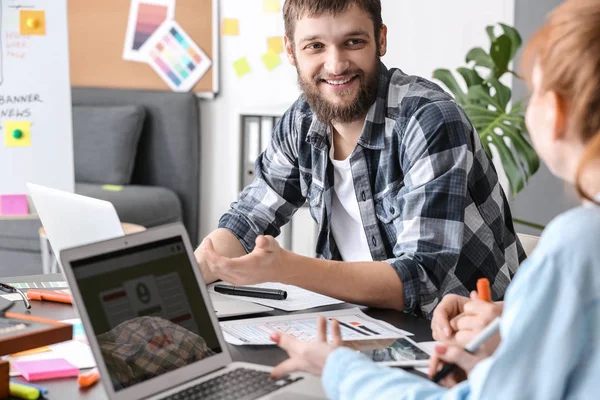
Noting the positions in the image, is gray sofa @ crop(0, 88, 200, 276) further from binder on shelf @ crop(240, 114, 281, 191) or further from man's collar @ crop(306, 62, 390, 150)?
man's collar @ crop(306, 62, 390, 150)

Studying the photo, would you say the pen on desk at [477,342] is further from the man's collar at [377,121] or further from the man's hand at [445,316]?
the man's collar at [377,121]

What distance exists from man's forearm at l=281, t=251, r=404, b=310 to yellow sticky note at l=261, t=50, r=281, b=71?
2756 millimetres

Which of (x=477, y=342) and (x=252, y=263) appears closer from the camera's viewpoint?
(x=477, y=342)

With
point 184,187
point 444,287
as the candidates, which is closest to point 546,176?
point 184,187

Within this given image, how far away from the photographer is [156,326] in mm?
1155

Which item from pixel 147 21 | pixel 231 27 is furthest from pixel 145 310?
pixel 147 21

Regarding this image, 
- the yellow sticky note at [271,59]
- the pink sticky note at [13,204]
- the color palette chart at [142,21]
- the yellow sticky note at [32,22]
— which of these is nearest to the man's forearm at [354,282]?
the pink sticky note at [13,204]

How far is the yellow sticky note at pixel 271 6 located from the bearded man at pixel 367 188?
2232 millimetres

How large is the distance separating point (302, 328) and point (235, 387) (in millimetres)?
295

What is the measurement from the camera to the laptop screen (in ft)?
3.60

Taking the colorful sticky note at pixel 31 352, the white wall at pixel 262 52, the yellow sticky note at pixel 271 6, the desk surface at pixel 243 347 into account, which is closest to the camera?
the desk surface at pixel 243 347

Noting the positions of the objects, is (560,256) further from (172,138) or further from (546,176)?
(172,138)

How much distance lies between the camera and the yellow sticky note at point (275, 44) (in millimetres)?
4216

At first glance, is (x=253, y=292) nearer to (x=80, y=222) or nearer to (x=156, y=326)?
(x=80, y=222)
